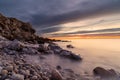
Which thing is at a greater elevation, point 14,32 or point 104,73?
point 14,32

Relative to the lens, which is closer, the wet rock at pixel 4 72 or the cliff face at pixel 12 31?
the wet rock at pixel 4 72

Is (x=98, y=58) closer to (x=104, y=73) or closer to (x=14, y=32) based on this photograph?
(x=104, y=73)

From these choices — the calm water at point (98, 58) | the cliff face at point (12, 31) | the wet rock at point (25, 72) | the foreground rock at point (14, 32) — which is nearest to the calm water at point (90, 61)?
the calm water at point (98, 58)

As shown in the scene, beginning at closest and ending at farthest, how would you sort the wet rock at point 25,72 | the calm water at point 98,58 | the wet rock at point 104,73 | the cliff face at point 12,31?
the wet rock at point 25,72 < the wet rock at point 104,73 < the calm water at point 98,58 < the cliff face at point 12,31

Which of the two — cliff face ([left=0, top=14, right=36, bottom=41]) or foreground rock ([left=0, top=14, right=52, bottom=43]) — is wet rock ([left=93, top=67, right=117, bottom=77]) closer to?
foreground rock ([left=0, top=14, right=52, bottom=43])

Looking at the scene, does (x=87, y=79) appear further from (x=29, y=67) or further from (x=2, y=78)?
(x=2, y=78)

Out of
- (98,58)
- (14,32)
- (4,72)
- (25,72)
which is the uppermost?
(14,32)

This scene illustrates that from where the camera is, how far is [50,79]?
7.88 m

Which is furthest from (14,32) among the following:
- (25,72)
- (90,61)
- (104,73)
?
(25,72)

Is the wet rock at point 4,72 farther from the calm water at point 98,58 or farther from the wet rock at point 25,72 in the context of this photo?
the calm water at point 98,58

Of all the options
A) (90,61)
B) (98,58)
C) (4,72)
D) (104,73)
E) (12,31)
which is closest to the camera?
(4,72)

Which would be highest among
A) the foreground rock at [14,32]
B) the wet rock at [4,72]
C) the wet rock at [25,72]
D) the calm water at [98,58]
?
the foreground rock at [14,32]

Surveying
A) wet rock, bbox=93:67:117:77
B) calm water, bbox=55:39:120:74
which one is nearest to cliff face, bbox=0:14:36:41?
calm water, bbox=55:39:120:74

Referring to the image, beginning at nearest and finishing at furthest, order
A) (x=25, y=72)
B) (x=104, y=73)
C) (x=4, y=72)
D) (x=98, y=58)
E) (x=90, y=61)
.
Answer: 1. (x=4, y=72)
2. (x=25, y=72)
3. (x=104, y=73)
4. (x=90, y=61)
5. (x=98, y=58)
